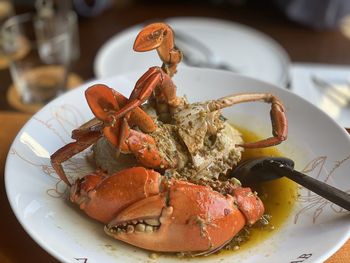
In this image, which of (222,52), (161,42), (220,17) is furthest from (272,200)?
(220,17)

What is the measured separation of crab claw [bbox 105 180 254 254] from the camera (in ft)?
2.60

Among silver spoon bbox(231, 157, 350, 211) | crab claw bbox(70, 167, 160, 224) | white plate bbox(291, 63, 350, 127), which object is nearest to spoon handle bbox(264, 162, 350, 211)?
silver spoon bbox(231, 157, 350, 211)

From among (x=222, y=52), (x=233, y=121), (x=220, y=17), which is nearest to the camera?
(x=233, y=121)

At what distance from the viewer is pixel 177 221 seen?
790 millimetres

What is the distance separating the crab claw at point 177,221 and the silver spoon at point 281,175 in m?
0.17

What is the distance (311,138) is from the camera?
106cm

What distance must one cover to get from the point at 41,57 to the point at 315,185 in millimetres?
1073

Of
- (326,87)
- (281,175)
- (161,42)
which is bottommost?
(326,87)

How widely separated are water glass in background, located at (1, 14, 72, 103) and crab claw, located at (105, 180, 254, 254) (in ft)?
2.83

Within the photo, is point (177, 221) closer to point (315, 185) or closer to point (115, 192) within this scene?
point (115, 192)

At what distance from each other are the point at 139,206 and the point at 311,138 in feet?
1.43

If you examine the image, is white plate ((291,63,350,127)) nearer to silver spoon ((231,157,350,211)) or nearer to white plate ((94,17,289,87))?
white plate ((94,17,289,87))

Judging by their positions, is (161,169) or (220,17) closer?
(161,169)

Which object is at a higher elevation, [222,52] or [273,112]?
[273,112]
